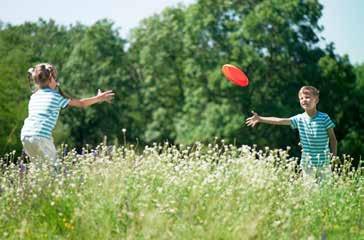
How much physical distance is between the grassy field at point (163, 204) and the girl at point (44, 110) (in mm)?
622

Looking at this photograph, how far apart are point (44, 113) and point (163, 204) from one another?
294 cm

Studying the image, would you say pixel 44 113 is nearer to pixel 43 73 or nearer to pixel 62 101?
pixel 62 101

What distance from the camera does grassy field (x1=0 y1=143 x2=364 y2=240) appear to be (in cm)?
618

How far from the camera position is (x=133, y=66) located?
46.5 metres

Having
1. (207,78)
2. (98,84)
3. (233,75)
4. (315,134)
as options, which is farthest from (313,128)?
(98,84)

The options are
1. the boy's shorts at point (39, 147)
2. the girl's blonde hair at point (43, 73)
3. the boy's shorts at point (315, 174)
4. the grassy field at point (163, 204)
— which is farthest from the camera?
the girl's blonde hair at point (43, 73)

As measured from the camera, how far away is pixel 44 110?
9.02m

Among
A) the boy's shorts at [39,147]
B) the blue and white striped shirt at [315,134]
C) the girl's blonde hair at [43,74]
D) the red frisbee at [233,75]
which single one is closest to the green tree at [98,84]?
the red frisbee at [233,75]

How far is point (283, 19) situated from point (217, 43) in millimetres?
3488

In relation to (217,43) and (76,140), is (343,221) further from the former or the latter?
(76,140)

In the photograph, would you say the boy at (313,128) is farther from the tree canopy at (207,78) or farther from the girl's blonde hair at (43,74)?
the tree canopy at (207,78)

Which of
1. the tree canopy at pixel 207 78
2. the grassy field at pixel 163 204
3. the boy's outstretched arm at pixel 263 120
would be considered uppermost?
the tree canopy at pixel 207 78

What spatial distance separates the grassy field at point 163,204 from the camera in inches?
243

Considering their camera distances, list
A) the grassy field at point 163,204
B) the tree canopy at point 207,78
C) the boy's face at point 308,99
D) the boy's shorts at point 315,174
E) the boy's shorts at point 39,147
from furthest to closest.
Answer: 1. the tree canopy at point 207,78
2. the boy's face at point 308,99
3. the boy's shorts at point 39,147
4. the boy's shorts at point 315,174
5. the grassy field at point 163,204
